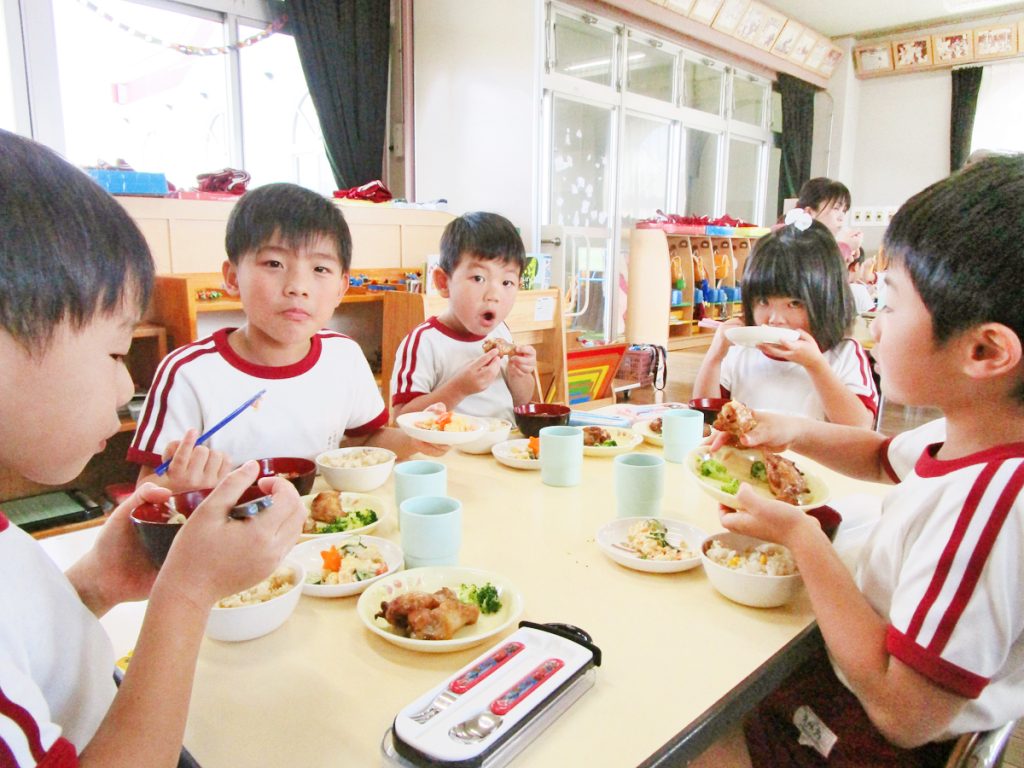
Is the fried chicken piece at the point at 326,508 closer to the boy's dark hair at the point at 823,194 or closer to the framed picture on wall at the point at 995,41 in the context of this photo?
the boy's dark hair at the point at 823,194

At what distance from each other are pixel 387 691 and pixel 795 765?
2.09 ft

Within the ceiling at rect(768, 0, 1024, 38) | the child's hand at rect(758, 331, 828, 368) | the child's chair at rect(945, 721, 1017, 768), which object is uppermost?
the ceiling at rect(768, 0, 1024, 38)

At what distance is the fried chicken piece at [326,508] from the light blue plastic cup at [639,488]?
1.57 ft

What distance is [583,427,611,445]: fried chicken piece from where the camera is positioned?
1.62 metres

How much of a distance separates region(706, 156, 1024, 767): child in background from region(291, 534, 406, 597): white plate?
483 millimetres

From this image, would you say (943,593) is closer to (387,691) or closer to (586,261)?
(387,691)

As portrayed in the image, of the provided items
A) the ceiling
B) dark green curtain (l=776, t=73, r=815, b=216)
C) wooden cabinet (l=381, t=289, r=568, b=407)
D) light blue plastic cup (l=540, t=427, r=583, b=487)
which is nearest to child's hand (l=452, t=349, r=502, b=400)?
light blue plastic cup (l=540, t=427, r=583, b=487)

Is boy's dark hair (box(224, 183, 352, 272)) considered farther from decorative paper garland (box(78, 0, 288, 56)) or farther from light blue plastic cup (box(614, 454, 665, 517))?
decorative paper garland (box(78, 0, 288, 56))

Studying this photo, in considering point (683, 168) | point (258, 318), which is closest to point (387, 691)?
point (258, 318)

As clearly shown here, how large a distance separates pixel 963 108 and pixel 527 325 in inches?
231

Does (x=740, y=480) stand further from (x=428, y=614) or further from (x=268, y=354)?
(x=268, y=354)

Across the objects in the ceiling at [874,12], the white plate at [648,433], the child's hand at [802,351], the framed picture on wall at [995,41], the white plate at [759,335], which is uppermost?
the ceiling at [874,12]

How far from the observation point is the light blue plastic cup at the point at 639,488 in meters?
1.18

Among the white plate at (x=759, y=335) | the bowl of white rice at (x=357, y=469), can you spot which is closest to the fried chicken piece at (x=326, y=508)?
the bowl of white rice at (x=357, y=469)
